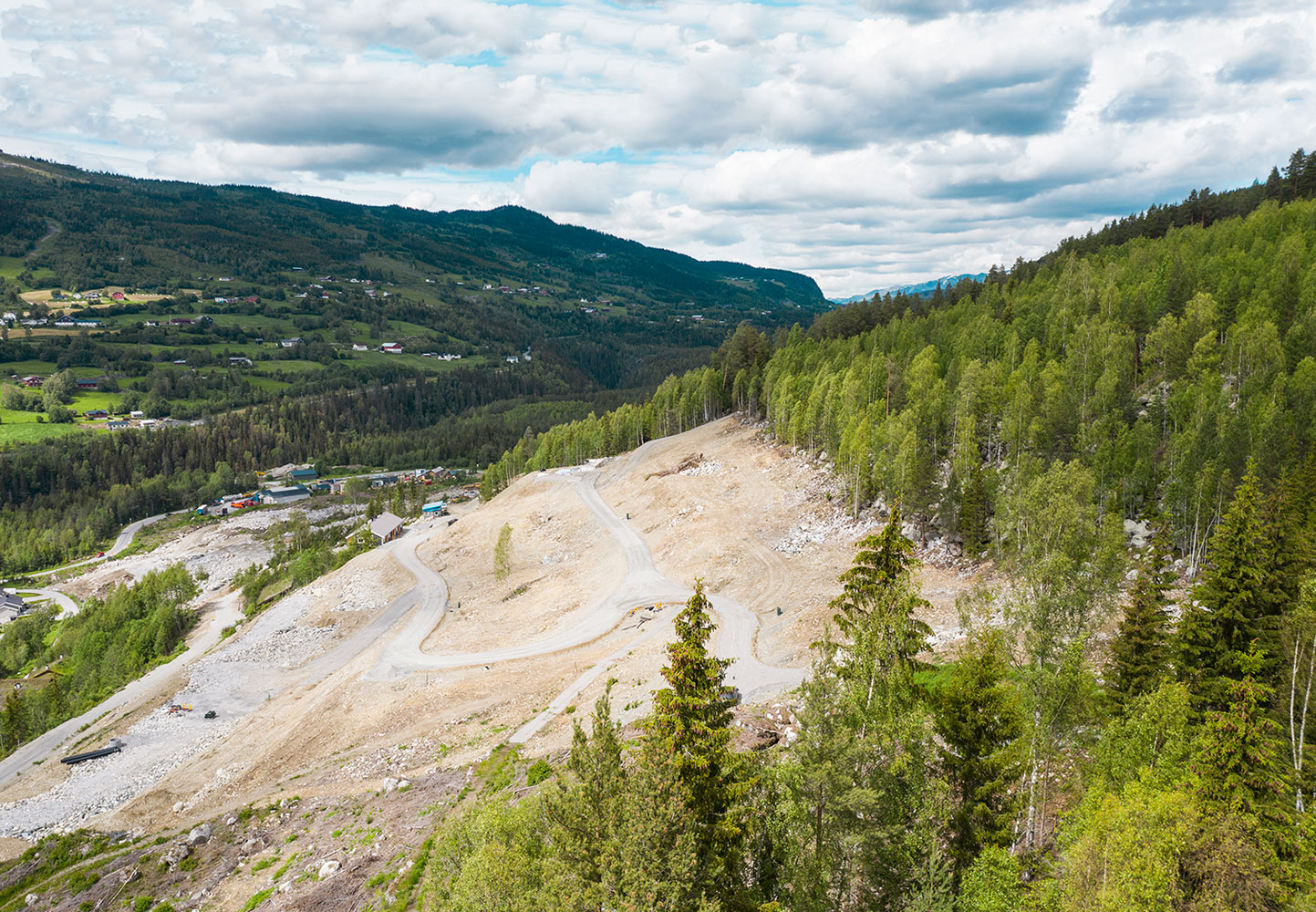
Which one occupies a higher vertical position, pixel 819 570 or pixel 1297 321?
pixel 1297 321

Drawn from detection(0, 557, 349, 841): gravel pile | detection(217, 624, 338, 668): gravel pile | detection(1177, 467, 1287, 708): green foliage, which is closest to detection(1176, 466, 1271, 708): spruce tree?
detection(1177, 467, 1287, 708): green foliage

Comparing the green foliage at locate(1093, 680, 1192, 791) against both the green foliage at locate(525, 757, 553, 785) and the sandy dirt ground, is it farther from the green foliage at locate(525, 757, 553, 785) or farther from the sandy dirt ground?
the green foliage at locate(525, 757, 553, 785)

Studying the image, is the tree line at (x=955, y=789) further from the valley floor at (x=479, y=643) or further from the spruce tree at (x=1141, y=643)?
the valley floor at (x=479, y=643)

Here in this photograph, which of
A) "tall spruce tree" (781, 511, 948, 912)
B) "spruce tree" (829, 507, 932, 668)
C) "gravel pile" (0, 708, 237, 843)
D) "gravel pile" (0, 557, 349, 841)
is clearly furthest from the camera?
"gravel pile" (0, 557, 349, 841)

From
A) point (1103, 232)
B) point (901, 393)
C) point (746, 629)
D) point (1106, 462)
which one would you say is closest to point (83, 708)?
point (746, 629)

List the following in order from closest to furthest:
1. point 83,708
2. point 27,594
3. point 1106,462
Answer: point 1106,462
point 83,708
point 27,594

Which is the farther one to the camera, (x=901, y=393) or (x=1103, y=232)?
(x=1103, y=232)

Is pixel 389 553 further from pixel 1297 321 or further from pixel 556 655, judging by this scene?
pixel 1297 321
